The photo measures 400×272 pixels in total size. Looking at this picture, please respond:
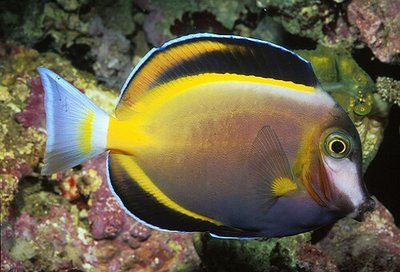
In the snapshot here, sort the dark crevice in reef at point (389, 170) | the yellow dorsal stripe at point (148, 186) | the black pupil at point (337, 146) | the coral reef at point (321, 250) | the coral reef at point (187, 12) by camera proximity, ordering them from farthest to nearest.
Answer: the coral reef at point (187, 12) < the dark crevice in reef at point (389, 170) < the coral reef at point (321, 250) < the yellow dorsal stripe at point (148, 186) < the black pupil at point (337, 146)

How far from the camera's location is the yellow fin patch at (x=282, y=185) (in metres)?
1.64

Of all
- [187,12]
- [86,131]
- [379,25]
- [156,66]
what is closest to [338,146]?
[156,66]

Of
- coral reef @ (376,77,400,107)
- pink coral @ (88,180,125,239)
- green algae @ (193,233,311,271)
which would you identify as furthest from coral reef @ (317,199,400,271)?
pink coral @ (88,180,125,239)

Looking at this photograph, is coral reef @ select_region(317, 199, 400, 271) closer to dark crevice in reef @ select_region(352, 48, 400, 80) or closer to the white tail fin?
dark crevice in reef @ select_region(352, 48, 400, 80)

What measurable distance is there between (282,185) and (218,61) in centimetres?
52

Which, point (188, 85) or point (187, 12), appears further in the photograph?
point (187, 12)

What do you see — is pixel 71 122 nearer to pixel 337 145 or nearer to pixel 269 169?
pixel 269 169

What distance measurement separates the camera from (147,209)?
5.93ft

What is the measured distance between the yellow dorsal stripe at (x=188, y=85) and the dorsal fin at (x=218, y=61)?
14 millimetres

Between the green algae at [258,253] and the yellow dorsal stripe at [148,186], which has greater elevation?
the yellow dorsal stripe at [148,186]

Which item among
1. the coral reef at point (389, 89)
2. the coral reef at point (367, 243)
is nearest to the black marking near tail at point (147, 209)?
the coral reef at point (367, 243)

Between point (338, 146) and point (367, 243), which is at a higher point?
point (338, 146)

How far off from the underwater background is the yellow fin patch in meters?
1.33

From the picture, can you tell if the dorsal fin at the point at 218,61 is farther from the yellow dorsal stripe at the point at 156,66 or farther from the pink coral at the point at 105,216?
the pink coral at the point at 105,216
